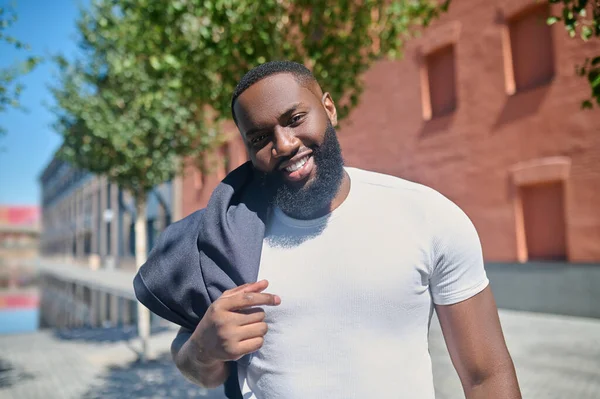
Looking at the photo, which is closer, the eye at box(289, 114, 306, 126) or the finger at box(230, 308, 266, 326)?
the finger at box(230, 308, 266, 326)

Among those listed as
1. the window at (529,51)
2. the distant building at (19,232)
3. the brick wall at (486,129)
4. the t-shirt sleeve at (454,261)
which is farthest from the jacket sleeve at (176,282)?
the distant building at (19,232)

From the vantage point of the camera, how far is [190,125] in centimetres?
927

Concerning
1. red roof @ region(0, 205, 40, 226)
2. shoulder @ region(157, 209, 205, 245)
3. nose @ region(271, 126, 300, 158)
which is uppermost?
red roof @ region(0, 205, 40, 226)

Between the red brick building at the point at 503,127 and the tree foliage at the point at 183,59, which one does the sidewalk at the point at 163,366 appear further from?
the tree foliage at the point at 183,59

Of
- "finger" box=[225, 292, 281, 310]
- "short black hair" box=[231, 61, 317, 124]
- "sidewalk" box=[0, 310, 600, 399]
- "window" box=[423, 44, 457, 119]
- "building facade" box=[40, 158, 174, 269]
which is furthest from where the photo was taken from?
"building facade" box=[40, 158, 174, 269]

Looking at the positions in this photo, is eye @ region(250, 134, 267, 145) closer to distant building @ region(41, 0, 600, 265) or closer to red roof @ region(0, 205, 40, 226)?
distant building @ region(41, 0, 600, 265)

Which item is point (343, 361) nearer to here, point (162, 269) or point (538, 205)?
point (162, 269)

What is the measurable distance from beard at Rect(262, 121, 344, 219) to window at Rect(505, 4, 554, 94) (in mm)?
10660

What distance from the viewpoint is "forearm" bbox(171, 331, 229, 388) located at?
1.34 metres

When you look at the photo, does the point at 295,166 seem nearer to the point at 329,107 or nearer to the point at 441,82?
the point at 329,107

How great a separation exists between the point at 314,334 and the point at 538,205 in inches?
425

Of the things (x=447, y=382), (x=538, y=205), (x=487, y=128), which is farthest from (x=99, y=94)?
(x=538, y=205)

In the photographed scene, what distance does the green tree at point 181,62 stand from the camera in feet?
17.5

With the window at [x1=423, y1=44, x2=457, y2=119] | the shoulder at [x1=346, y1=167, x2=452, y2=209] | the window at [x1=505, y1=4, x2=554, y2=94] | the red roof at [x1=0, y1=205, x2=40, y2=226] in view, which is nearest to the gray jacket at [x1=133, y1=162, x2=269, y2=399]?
the shoulder at [x1=346, y1=167, x2=452, y2=209]
